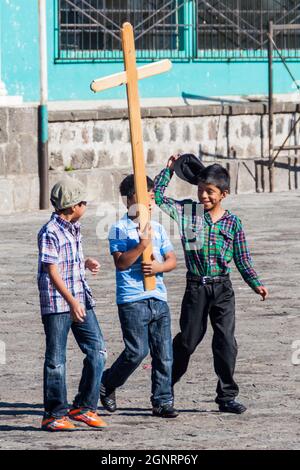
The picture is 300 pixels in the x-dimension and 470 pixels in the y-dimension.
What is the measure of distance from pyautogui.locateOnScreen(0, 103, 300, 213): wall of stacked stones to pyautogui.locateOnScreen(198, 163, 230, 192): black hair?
1002 cm

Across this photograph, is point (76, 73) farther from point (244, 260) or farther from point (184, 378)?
point (244, 260)

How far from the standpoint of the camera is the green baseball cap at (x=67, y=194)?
733cm

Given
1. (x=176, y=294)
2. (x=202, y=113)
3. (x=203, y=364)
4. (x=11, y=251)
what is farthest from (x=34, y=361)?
(x=202, y=113)

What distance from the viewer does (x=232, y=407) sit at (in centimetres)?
765

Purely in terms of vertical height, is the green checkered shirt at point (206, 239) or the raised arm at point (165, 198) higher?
the raised arm at point (165, 198)

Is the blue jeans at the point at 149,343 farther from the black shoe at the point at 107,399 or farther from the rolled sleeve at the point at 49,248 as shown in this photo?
the rolled sleeve at the point at 49,248

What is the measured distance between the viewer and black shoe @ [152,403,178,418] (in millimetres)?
7547

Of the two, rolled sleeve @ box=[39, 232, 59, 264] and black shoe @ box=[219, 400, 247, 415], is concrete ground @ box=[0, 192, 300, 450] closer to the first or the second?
black shoe @ box=[219, 400, 247, 415]

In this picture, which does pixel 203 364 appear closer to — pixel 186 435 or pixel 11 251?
pixel 186 435

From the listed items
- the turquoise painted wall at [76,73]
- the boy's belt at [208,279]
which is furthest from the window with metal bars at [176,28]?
the boy's belt at [208,279]

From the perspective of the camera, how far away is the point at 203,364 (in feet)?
29.3

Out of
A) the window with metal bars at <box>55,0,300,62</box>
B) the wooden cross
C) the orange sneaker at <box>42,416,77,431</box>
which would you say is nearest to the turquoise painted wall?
the window with metal bars at <box>55,0,300,62</box>

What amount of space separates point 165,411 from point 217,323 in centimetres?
56

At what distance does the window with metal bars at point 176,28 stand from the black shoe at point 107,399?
13.0 m
